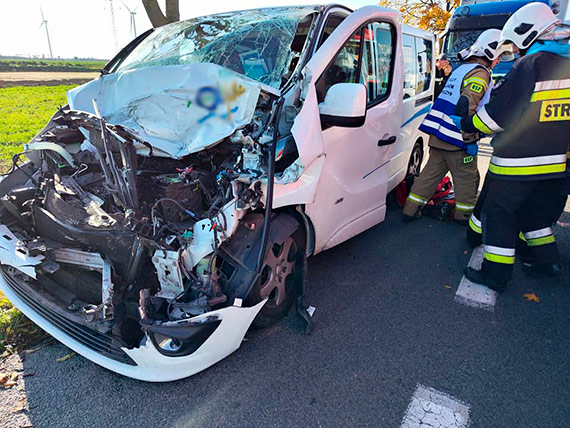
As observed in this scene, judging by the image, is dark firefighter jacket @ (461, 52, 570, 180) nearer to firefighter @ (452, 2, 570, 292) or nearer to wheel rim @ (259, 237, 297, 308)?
firefighter @ (452, 2, 570, 292)

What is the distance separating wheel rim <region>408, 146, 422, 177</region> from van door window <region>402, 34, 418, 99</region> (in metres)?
0.89

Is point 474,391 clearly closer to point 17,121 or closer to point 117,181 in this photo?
point 117,181

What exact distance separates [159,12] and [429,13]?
15530 millimetres

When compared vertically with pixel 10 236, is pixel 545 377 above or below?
below

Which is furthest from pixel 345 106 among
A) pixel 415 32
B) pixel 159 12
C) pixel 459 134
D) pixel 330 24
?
pixel 159 12

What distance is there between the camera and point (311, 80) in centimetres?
237

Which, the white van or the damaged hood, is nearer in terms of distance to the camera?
the damaged hood

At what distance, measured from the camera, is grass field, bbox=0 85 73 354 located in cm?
256

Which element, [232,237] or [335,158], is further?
[335,158]

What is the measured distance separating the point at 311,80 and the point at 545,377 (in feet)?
7.34

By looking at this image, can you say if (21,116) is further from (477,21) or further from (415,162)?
(477,21)

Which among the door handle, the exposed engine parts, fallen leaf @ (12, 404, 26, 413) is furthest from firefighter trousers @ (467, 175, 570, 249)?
fallen leaf @ (12, 404, 26, 413)

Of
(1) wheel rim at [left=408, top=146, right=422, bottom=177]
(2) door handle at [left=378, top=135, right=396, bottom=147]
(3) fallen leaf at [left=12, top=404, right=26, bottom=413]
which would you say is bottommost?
(3) fallen leaf at [left=12, top=404, right=26, bottom=413]

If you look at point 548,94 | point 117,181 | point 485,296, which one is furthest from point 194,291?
point 548,94
